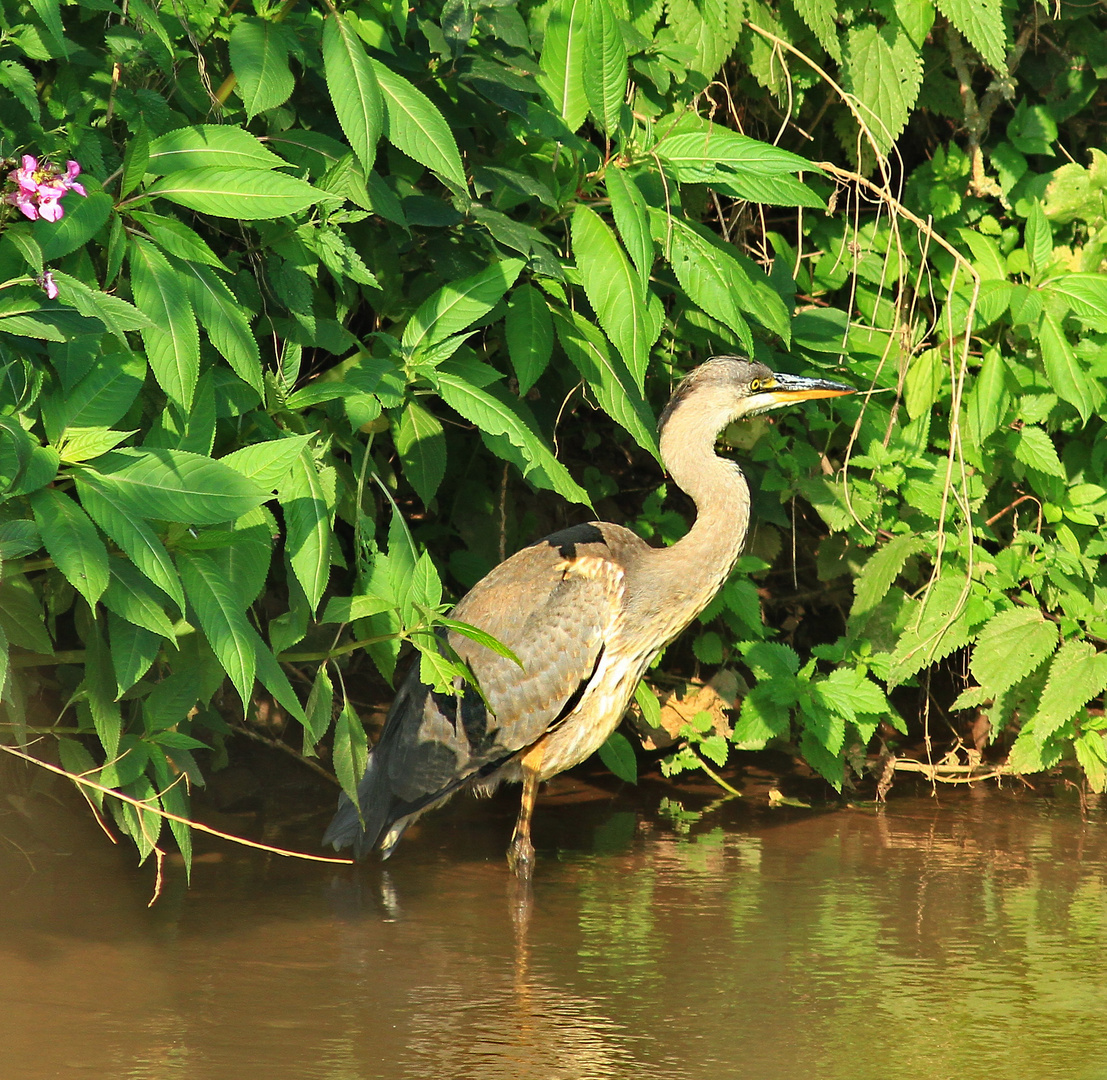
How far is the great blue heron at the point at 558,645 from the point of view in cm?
473

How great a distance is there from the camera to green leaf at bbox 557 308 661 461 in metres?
3.94

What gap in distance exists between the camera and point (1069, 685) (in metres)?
4.80

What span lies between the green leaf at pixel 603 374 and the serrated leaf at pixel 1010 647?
1.62 meters

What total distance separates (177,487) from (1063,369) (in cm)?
308

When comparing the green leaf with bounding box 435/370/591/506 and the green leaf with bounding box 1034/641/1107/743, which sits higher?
the green leaf with bounding box 435/370/591/506

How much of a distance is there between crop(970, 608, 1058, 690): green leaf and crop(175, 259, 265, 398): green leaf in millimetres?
2770

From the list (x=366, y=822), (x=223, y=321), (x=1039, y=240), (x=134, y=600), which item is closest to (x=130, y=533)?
(x=134, y=600)

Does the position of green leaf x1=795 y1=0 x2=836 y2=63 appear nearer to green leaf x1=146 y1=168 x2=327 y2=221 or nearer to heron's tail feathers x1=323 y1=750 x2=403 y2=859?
green leaf x1=146 y1=168 x2=327 y2=221

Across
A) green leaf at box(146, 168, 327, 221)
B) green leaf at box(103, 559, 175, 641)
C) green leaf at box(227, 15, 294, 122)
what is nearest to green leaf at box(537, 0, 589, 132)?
green leaf at box(227, 15, 294, 122)

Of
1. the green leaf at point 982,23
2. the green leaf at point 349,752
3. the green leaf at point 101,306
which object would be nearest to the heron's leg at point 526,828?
the green leaf at point 349,752

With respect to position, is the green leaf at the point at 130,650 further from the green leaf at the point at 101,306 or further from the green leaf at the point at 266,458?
the green leaf at the point at 101,306

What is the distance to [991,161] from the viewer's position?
5371mm

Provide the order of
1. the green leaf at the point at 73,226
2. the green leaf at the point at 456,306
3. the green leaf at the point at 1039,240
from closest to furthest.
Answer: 1. the green leaf at the point at 73,226
2. the green leaf at the point at 456,306
3. the green leaf at the point at 1039,240

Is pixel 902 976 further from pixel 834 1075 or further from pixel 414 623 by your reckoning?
pixel 414 623
